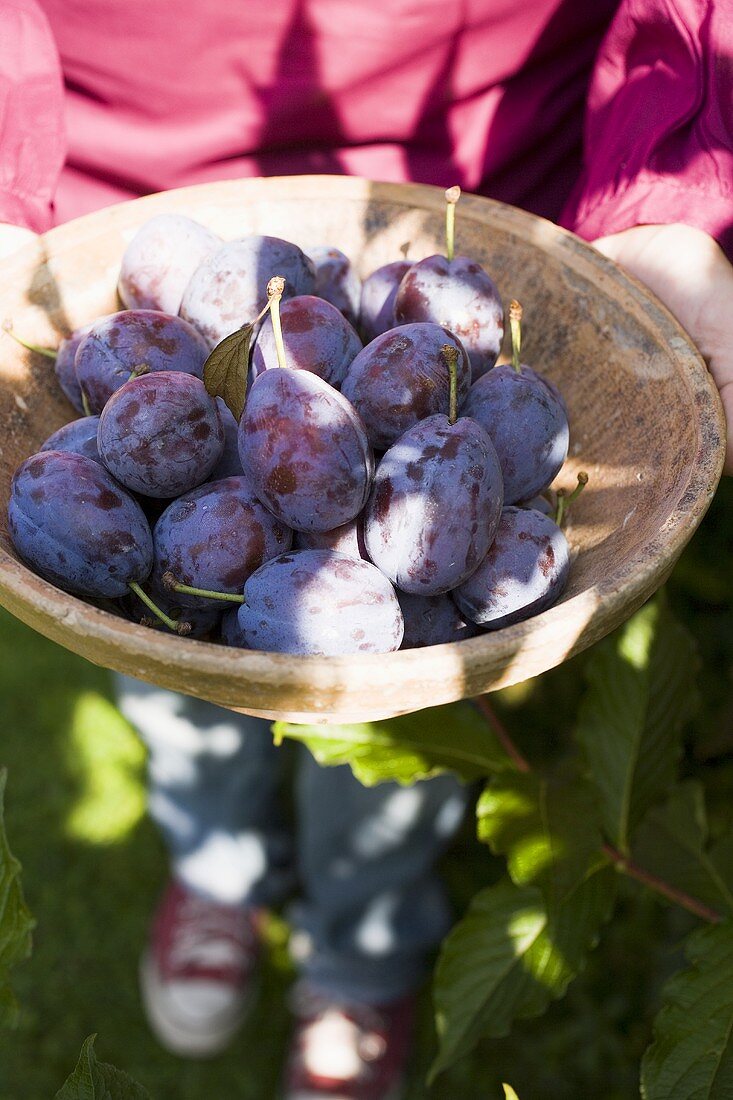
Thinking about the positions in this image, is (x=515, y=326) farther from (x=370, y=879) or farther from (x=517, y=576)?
(x=370, y=879)

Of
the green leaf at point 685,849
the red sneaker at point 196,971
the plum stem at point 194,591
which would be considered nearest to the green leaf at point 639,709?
the green leaf at point 685,849

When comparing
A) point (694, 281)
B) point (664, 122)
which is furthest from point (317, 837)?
point (664, 122)

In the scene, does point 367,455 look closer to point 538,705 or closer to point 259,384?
point 259,384

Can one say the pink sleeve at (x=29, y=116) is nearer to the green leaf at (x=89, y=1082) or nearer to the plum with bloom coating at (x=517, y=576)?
the plum with bloom coating at (x=517, y=576)

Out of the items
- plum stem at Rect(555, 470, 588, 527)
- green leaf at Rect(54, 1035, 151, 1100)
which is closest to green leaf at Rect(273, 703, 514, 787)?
plum stem at Rect(555, 470, 588, 527)

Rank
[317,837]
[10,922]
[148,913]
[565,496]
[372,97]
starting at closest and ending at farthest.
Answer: [10,922], [565,496], [372,97], [317,837], [148,913]

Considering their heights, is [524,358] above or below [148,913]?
above
